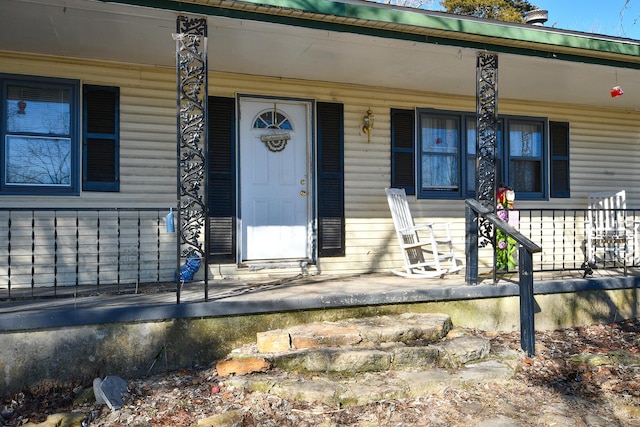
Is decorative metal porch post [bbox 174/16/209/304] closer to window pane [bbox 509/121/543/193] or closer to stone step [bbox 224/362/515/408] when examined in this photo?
stone step [bbox 224/362/515/408]

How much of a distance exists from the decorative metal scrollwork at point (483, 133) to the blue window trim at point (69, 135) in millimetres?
4106

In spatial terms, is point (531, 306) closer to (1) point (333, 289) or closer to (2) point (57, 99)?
(1) point (333, 289)

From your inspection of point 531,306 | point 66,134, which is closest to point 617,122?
point 531,306

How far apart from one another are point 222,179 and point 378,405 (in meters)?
3.35

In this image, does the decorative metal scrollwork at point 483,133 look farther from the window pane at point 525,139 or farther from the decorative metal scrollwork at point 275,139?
the window pane at point 525,139

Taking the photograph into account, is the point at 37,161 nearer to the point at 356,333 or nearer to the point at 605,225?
the point at 356,333

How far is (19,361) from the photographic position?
401 cm

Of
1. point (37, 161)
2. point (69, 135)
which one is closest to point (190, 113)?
point (69, 135)

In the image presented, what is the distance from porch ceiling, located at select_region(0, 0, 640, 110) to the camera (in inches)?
180

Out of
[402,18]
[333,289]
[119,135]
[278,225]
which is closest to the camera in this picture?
[402,18]

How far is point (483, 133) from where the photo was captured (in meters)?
5.64

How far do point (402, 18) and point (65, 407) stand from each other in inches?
162

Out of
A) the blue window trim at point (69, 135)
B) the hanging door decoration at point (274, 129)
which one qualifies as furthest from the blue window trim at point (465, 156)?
the blue window trim at point (69, 135)

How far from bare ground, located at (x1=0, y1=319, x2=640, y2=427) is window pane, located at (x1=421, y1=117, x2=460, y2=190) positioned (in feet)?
10.6
